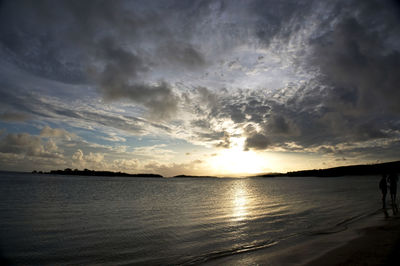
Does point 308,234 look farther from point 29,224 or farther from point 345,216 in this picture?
point 29,224

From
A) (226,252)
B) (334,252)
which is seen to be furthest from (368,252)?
(226,252)

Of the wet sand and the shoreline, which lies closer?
the wet sand

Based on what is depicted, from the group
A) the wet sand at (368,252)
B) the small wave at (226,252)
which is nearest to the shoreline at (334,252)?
the wet sand at (368,252)

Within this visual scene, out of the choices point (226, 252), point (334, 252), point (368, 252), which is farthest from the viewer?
point (226, 252)

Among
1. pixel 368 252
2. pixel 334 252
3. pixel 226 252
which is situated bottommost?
pixel 226 252

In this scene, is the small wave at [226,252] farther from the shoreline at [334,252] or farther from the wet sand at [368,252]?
the wet sand at [368,252]

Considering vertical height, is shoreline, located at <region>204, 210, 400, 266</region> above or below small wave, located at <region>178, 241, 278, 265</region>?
above

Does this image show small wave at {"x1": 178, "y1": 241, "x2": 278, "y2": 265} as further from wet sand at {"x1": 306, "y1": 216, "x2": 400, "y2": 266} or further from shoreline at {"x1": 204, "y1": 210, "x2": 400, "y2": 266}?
wet sand at {"x1": 306, "y1": 216, "x2": 400, "y2": 266}

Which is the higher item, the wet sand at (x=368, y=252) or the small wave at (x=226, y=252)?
the wet sand at (x=368, y=252)

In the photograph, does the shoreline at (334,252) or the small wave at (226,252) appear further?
the small wave at (226,252)

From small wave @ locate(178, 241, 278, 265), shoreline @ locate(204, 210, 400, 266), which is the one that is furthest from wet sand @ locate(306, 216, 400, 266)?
small wave @ locate(178, 241, 278, 265)

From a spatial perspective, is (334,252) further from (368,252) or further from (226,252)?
(226,252)

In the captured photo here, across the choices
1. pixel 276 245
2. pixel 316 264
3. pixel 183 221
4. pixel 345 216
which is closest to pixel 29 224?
pixel 183 221

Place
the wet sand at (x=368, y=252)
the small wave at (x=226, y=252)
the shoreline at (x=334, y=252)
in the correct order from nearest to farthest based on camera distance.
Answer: the wet sand at (x=368, y=252)
the shoreline at (x=334, y=252)
the small wave at (x=226, y=252)
